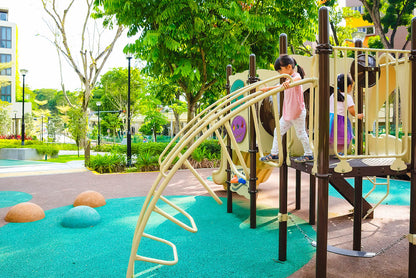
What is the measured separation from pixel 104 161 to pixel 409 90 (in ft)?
35.4

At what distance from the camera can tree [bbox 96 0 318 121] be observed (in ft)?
37.2

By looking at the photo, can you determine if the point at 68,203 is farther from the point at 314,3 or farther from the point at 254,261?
the point at 314,3

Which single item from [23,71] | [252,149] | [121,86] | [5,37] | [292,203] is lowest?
[292,203]

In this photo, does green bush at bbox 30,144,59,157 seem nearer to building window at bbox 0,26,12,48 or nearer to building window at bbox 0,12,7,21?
building window at bbox 0,26,12,48

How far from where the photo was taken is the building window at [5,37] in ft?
143

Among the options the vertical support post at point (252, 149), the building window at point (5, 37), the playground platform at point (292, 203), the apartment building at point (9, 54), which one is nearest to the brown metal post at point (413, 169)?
the playground platform at point (292, 203)

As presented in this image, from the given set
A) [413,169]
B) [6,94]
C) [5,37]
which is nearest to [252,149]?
[413,169]

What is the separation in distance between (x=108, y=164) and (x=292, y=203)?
769cm

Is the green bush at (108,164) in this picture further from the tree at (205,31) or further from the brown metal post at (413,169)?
the brown metal post at (413,169)

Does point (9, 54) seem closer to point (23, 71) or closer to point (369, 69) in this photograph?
point (23, 71)

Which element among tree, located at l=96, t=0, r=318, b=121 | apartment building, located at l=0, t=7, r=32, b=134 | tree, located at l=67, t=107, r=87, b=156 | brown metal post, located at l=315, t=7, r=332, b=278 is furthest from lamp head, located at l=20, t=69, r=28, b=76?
apartment building, located at l=0, t=7, r=32, b=134

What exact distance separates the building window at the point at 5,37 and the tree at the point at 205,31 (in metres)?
39.2

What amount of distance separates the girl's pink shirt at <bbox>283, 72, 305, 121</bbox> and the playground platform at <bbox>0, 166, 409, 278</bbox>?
5.81 feet

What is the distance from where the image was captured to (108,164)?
1241 centimetres
